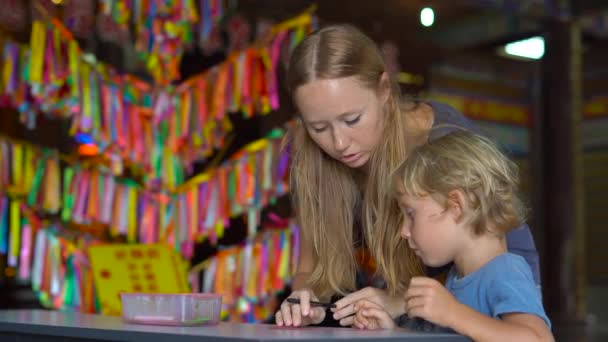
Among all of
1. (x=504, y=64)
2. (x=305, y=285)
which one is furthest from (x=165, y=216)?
(x=504, y=64)

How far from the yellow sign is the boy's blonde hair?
152 cm

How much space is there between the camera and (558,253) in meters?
5.46

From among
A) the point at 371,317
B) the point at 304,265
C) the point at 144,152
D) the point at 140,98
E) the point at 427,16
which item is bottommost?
the point at 371,317

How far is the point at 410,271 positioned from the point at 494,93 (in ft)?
17.9

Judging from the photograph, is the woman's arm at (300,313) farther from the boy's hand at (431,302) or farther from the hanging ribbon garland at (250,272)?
the hanging ribbon garland at (250,272)

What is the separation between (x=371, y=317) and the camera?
1.41m

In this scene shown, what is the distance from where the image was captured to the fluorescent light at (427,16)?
15.9 ft

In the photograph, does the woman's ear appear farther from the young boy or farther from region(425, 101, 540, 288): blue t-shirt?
the young boy

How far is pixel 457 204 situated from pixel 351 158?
12.7 inches

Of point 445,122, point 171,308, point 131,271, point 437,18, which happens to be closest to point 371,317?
point 171,308

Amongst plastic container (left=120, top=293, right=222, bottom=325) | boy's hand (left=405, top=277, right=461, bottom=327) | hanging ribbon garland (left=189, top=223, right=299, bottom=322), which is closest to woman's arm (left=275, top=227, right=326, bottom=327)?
plastic container (left=120, top=293, right=222, bottom=325)

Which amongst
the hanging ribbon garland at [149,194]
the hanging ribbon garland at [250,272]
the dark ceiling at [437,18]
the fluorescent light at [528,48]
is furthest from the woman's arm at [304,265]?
the fluorescent light at [528,48]

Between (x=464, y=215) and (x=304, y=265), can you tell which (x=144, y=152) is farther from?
(x=464, y=215)

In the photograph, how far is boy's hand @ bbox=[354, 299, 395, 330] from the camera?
1385 millimetres
